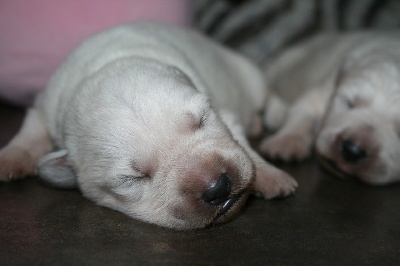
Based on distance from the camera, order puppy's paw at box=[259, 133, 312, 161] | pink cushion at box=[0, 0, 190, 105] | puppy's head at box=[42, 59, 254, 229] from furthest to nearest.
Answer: pink cushion at box=[0, 0, 190, 105]
puppy's paw at box=[259, 133, 312, 161]
puppy's head at box=[42, 59, 254, 229]

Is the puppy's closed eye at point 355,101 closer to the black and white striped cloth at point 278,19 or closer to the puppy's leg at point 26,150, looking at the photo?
the black and white striped cloth at point 278,19

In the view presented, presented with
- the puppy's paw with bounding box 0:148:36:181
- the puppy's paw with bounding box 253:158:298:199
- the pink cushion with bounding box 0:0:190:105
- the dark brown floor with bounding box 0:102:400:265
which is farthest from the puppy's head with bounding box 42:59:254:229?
the pink cushion with bounding box 0:0:190:105

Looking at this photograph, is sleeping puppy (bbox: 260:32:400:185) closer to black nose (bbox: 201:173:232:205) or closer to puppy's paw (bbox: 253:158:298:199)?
puppy's paw (bbox: 253:158:298:199)

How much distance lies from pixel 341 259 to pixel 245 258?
0.41 meters

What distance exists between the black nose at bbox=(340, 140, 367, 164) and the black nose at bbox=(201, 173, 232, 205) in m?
A: 1.36

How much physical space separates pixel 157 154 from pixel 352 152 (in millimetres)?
1565

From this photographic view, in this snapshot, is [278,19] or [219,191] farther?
[278,19]

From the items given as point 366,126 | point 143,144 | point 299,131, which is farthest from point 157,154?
point 299,131

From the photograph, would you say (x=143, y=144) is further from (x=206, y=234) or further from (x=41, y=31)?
(x=41, y=31)

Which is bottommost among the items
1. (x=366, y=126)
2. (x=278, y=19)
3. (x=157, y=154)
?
(x=366, y=126)

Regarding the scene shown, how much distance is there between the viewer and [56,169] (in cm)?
280

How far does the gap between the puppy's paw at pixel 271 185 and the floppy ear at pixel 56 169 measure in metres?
0.96

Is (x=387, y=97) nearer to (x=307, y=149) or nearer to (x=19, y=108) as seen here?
(x=307, y=149)

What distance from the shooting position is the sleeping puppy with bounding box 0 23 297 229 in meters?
2.38
